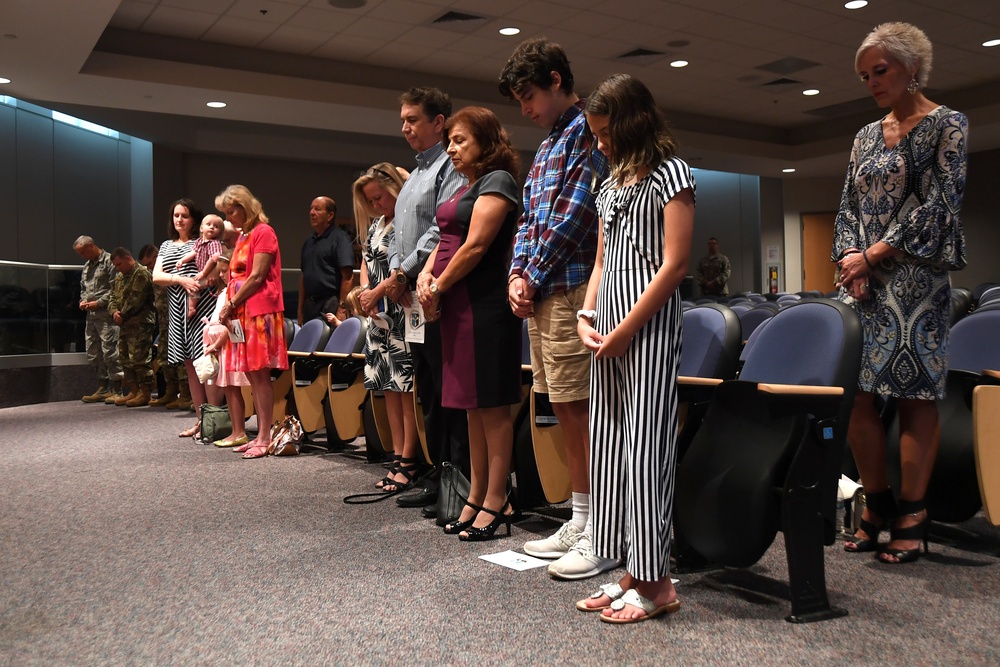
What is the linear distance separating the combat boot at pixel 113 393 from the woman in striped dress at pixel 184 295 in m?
2.78

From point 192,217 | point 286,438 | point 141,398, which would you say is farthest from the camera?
point 141,398

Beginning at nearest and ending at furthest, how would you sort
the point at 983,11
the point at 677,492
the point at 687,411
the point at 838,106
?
the point at 677,492, the point at 687,411, the point at 983,11, the point at 838,106

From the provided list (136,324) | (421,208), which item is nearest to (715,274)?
(136,324)

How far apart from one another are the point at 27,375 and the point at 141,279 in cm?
142

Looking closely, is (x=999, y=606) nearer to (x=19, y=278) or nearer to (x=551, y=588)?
(x=551, y=588)

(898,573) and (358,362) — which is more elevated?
(358,362)

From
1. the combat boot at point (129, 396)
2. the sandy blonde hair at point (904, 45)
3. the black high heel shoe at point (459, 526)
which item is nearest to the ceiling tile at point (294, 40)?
the combat boot at point (129, 396)

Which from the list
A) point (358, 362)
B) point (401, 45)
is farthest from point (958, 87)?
point (358, 362)

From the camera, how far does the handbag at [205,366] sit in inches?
192

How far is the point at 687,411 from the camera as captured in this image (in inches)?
93.7

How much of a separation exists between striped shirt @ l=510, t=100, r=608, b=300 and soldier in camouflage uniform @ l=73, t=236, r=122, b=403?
22.4 ft

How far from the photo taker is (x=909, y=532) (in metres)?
2.40

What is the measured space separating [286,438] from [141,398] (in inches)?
148

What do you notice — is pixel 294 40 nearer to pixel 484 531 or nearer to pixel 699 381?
pixel 484 531
